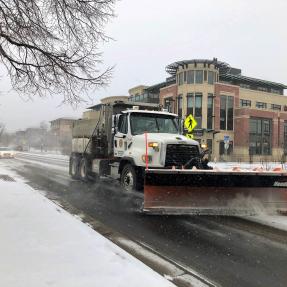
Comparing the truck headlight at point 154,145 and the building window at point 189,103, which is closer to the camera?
the truck headlight at point 154,145

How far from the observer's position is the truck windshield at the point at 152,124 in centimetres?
1363

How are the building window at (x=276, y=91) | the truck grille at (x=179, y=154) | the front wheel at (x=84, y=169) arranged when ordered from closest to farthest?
the truck grille at (x=179, y=154)
the front wheel at (x=84, y=169)
the building window at (x=276, y=91)

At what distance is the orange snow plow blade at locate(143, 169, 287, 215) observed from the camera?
9.74 metres

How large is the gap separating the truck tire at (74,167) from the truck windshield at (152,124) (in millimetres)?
6067

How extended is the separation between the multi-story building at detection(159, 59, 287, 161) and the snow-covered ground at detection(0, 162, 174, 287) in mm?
51412

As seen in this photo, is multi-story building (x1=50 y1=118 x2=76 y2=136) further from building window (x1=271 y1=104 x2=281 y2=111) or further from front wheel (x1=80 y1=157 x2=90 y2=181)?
front wheel (x1=80 y1=157 x2=90 y2=181)

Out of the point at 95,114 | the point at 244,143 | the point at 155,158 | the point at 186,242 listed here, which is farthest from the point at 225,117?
the point at 186,242

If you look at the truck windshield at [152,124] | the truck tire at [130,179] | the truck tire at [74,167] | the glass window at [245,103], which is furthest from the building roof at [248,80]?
the truck tire at [130,179]

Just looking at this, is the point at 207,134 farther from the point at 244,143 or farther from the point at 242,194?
the point at 242,194

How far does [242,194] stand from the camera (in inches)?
403

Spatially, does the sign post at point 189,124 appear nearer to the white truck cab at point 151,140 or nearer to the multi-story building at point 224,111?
the white truck cab at point 151,140

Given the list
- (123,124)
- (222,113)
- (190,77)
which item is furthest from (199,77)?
(123,124)

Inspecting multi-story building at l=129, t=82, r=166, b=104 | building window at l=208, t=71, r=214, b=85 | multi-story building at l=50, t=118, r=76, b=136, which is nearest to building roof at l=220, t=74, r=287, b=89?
building window at l=208, t=71, r=214, b=85

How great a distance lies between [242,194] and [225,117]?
57.5 meters
